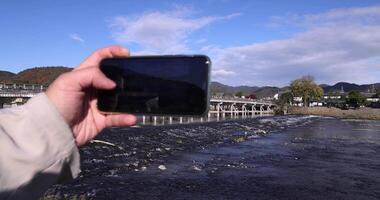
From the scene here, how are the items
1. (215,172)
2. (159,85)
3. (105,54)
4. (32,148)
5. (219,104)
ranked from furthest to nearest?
1. (219,104)
2. (215,172)
3. (105,54)
4. (159,85)
5. (32,148)

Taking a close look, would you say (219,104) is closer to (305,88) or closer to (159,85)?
(305,88)

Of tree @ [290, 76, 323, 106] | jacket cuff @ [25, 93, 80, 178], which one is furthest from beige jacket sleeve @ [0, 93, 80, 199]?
tree @ [290, 76, 323, 106]

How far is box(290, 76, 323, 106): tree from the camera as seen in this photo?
155988mm

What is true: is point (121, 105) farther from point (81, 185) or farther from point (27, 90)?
point (27, 90)

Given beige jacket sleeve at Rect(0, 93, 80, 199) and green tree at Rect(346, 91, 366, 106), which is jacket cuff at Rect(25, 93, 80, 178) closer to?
beige jacket sleeve at Rect(0, 93, 80, 199)

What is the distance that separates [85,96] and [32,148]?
473 millimetres

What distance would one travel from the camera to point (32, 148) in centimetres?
186

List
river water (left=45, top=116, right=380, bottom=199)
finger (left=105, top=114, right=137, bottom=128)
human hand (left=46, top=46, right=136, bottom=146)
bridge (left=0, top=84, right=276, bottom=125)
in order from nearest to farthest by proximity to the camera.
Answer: human hand (left=46, top=46, right=136, bottom=146) → finger (left=105, top=114, right=137, bottom=128) → river water (left=45, top=116, right=380, bottom=199) → bridge (left=0, top=84, right=276, bottom=125)

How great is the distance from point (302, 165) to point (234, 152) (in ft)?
18.6

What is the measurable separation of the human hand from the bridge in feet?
147

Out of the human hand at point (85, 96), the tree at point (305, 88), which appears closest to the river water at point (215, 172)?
the human hand at point (85, 96)

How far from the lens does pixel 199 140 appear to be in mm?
33000

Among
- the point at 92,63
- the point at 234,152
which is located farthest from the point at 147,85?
the point at 234,152

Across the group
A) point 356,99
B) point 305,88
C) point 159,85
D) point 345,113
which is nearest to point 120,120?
point 159,85
